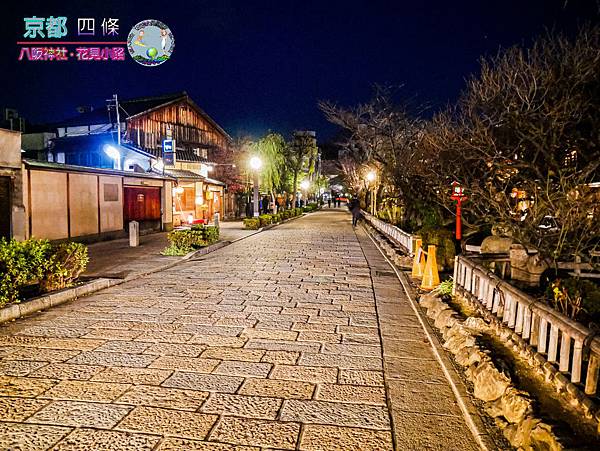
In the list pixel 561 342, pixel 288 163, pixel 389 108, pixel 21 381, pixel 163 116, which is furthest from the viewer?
pixel 288 163

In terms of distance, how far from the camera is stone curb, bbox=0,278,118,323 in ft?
22.4

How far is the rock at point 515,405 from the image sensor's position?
3.51 metres

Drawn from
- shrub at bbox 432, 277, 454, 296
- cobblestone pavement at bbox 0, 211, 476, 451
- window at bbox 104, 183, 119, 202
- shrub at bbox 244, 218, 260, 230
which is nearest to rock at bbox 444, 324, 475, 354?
cobblestone pavement at bbox 0, 211, 476, 451

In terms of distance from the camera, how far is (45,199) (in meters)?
15.0

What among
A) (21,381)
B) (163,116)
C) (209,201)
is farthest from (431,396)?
(163,116)

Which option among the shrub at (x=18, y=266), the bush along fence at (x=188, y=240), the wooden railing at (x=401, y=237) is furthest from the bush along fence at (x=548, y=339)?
the bush along fence at (x=188, y=240)

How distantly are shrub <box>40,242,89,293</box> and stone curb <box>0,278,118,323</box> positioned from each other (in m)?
0.29

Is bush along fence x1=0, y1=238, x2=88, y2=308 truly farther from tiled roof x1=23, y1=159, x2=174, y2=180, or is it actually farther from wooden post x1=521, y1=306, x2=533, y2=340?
wooden post x1=521, y1=306, x2=533, y2=340

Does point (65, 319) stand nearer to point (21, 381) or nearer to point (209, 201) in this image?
point (21, 381)

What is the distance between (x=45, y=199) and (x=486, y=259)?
14.3m

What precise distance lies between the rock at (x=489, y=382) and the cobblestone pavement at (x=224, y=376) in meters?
0.32

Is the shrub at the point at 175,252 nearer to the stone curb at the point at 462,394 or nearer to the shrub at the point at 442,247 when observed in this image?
the shrub at the point at 442,247

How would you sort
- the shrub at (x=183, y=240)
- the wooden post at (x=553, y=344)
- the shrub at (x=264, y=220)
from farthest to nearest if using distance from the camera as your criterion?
1. the shrub at (x=264, y=220)
2. the shrub at (x=183, y=240)
3. the wooden post at (x=553, y=344)

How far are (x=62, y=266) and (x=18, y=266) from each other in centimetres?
121
